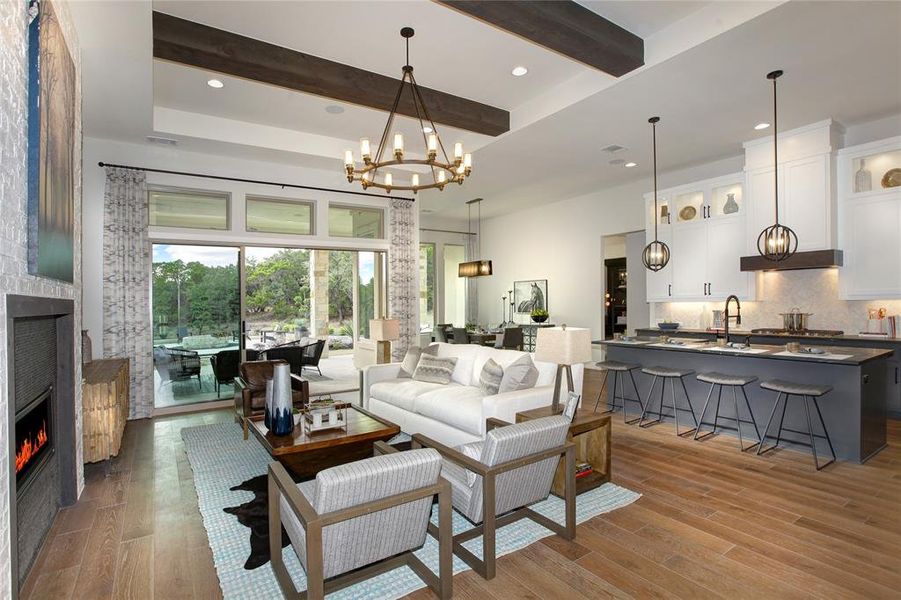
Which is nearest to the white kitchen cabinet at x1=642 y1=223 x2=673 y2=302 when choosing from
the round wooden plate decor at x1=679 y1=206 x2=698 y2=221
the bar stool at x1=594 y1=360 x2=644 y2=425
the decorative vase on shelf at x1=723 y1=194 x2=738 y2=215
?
the round wooden plate decor at x1=679 y1=206 x2=698 y2=221

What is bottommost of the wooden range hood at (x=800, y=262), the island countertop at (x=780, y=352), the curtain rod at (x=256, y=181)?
the island countertop at (x=780, y=352)

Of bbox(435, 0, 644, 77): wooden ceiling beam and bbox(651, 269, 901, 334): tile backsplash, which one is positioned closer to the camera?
bbox(435, 0, 644, 77): wooden ceiling beam

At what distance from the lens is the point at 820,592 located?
222 centimetres

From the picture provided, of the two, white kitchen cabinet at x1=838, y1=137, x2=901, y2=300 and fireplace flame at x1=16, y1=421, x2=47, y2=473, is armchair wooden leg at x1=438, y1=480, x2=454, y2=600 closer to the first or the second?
fireplace flame at x1=16, y1=421, x2=47, y2=473

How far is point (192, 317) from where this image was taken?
616cm

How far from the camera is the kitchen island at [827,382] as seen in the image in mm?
3871

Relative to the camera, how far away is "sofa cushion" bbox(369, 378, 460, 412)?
4.66m

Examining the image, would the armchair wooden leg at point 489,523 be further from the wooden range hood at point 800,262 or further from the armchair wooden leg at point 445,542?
the wooden range hood at point 800,262

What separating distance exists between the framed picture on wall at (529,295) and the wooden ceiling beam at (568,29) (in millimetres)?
6207

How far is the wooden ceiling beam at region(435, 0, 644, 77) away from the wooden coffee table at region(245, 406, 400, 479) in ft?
10.3

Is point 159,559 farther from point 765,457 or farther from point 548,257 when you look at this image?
point 548,257

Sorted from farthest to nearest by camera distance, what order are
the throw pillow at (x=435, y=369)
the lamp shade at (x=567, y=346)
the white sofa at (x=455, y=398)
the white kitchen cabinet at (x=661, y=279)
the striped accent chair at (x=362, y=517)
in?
the white kitchen cabinet at (x=661, y=279) < the throw pillow at (x=435, y=369) < the white sofa at (x=455, y=398) < the lamp shade at (x=567, y=346) < the striped accent chair at (x=362, y=517)

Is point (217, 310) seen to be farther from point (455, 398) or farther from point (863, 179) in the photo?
point (863, 179)

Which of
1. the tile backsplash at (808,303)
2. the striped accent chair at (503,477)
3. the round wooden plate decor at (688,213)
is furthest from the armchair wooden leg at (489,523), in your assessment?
the round wooden plate decor at (688,213)
